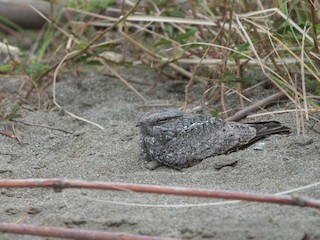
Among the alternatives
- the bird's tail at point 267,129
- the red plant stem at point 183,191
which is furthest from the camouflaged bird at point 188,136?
the red plant stem at point 183,191

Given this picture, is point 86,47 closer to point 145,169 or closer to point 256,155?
point 145,169

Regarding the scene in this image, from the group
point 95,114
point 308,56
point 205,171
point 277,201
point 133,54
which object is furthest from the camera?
point 133,54

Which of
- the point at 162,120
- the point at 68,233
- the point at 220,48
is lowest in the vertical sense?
the point at 68,233

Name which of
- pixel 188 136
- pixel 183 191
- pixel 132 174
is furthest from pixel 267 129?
pixel 183 191

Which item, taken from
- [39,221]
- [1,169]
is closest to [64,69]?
[1,169]

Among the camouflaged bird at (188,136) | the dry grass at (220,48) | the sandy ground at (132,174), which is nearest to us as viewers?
the sandy ground at (132,174)

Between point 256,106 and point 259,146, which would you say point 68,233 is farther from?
point 256,106

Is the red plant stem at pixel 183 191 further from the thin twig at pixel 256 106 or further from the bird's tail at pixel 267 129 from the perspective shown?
the thin twig at pixel 256 106
